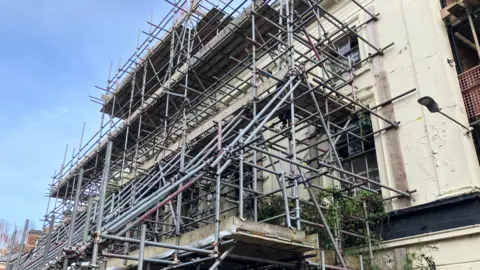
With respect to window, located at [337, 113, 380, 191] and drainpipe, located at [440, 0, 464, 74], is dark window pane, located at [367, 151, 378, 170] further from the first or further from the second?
drainpipe, located at [440, 0, 464, 74]

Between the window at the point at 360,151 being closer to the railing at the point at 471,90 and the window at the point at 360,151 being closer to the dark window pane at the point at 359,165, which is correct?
the dark window pane at the point at 359,165

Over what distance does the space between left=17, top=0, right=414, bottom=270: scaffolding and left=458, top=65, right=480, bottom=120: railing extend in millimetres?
1490

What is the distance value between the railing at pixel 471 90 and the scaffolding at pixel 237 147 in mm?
1490

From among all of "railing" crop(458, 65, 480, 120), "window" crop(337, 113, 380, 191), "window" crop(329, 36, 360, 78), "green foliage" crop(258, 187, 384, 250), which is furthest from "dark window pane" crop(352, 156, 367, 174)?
"railing" crop(458, 65, 480, 120)

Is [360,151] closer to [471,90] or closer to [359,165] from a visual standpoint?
[359,165]

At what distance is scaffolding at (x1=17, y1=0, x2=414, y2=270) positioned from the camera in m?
6.83

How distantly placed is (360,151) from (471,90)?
2.77 m

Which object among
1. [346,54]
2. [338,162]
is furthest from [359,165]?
[346,54]

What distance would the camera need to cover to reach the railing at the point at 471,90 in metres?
8.69

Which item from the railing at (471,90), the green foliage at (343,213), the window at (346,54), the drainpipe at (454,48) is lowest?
the green foliage at (343,213)

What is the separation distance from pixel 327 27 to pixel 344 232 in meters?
6.56

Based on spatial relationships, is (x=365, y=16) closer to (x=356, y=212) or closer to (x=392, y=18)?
(x=392, y=18)

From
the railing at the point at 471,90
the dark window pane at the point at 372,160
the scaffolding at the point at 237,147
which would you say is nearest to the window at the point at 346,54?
the scaffolding at the point at 237,147

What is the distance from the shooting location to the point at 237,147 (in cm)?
755
